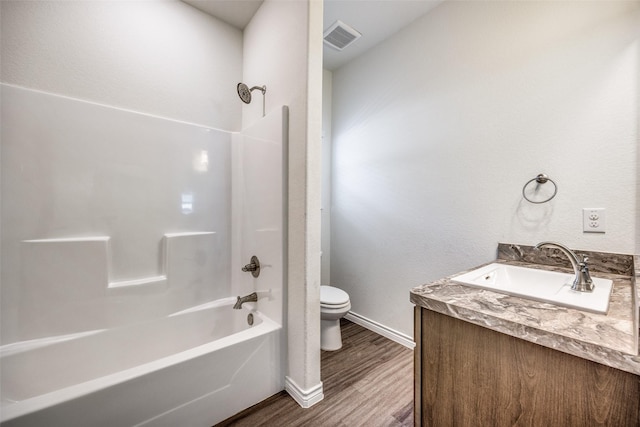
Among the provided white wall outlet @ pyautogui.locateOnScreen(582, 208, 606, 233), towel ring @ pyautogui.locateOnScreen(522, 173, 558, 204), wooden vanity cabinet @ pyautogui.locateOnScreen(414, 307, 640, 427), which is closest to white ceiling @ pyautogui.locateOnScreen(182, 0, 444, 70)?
towel ring @ pyautogui.locateOnScreen(522, 173, 558, 204)

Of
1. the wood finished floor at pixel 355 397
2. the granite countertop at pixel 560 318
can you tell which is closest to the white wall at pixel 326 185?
the wood finished floor at pixel 355 397

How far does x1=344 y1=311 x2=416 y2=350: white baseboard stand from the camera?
203 centimetres

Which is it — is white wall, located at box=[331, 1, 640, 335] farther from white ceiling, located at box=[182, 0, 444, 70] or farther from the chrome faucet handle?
the chrome faucet handle

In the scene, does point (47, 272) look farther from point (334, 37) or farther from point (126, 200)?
point (334, 37)

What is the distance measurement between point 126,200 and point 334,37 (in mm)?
2078

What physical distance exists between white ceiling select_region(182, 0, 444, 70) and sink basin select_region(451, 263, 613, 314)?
1925 mm

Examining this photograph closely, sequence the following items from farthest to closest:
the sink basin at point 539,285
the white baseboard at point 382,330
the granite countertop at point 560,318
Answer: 1. the white baseboard at point 382,330
2. the sink basin at point 539,285
3. the granite countertop at point 560,318

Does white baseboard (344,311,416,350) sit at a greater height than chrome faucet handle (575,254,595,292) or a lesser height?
lesser

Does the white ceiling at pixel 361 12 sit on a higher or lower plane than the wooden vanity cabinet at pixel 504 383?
higher

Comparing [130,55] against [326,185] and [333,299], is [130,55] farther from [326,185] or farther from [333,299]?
[333,299]

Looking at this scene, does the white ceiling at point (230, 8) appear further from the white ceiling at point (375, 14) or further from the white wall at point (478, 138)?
the white wall at point (478, 138)

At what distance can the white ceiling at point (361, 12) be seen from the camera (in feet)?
6.00

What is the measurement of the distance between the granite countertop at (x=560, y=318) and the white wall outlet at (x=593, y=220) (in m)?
0.17

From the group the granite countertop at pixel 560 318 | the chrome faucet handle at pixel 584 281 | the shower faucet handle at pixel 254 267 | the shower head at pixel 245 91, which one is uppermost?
the shower head at pixel 245 91
